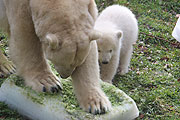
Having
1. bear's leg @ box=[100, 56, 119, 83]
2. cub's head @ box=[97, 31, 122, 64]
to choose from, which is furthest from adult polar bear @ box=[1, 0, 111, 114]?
bear's leg @ box=[100, 56, 119, 83]

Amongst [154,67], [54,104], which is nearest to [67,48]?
[54,104]

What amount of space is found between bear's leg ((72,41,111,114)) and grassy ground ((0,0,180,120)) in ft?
2.71

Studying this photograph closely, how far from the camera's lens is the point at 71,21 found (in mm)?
3211

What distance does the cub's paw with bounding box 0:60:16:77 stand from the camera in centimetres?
515

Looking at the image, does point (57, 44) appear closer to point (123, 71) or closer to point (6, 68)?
point (6, 68)

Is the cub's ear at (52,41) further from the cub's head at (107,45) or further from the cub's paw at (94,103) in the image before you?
the cub's head at (107,45)

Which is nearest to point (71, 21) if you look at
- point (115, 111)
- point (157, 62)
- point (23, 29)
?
point (23, 29)

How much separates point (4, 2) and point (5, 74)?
144 cm

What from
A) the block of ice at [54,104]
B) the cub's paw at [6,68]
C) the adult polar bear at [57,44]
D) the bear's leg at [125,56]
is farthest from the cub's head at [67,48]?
the bear's leg at [125,56]

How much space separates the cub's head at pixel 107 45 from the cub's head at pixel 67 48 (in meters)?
2.24

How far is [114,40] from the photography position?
574 centimetres

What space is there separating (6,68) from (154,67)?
288 cm

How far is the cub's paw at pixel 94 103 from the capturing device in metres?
3.76

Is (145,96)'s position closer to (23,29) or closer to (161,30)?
(23,29)
